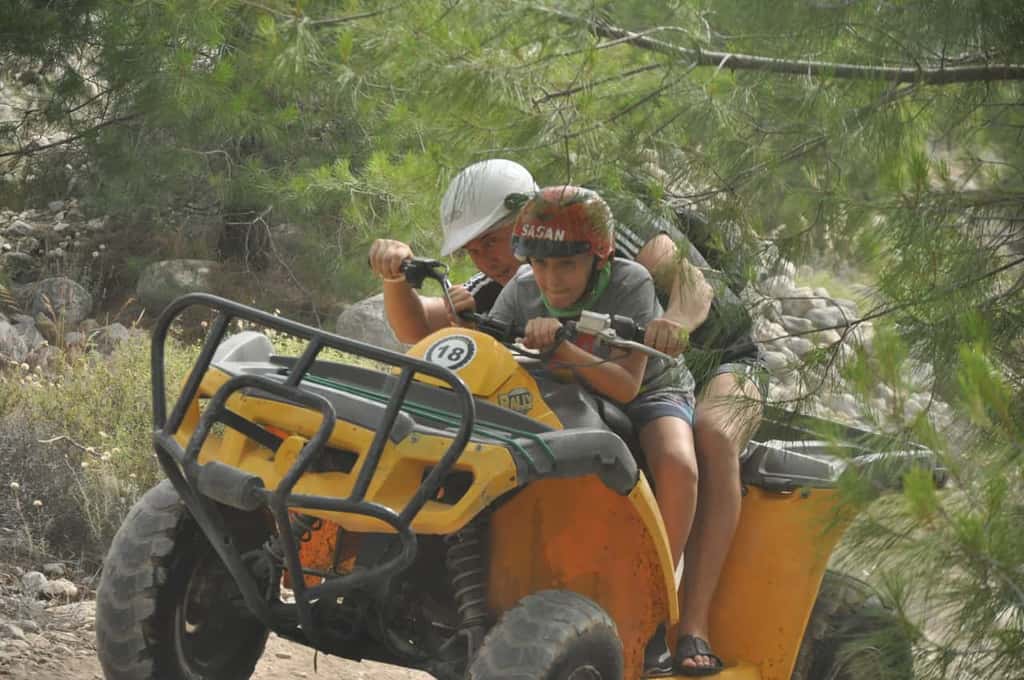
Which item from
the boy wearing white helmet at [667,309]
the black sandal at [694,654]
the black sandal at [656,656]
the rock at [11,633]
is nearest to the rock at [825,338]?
the boy wearing white helmet at [667,309]

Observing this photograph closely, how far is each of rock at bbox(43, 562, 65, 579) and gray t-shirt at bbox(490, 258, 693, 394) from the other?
2.48 metres

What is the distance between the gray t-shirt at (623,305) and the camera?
4285 mm

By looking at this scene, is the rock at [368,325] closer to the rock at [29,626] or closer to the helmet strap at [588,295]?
the rock at [29,626]

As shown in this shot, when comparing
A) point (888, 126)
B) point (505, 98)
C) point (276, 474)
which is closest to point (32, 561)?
point (276, 474)

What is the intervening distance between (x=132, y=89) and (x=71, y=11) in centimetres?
108

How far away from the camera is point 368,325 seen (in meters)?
10.3

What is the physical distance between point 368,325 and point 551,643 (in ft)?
22.5

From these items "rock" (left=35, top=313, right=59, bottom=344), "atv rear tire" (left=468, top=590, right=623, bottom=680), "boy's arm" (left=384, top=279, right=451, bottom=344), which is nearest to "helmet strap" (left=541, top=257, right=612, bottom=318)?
"boy's arm" (left=384, top=279, right=451, bottom=344)

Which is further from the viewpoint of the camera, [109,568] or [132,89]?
[132,89]

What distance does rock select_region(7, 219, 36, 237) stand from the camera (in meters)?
12.2

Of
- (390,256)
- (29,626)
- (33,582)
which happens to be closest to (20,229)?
(33,582)

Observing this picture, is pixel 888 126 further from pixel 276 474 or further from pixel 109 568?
pixel 109 568

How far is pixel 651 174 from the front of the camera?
3.70 meters

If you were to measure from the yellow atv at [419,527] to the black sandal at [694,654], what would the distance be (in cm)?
15
